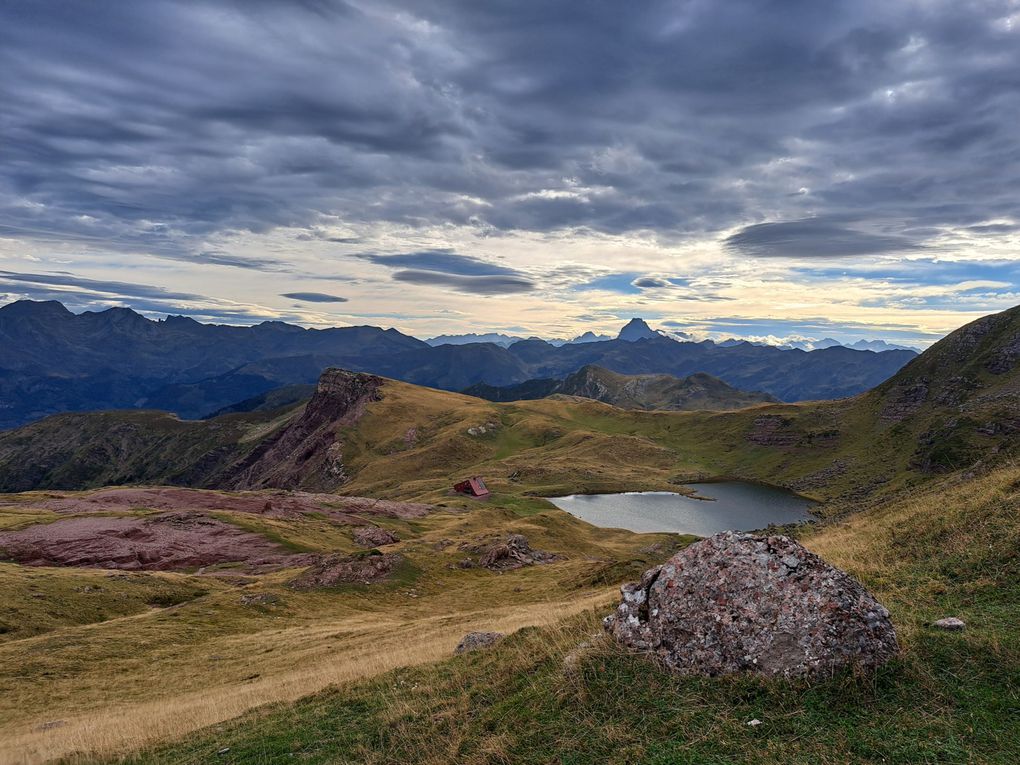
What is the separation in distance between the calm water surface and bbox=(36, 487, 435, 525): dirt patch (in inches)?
2504

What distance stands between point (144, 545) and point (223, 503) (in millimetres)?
29320

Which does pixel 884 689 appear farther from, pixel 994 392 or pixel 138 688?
pixel 994 392

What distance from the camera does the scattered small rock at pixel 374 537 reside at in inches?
3342

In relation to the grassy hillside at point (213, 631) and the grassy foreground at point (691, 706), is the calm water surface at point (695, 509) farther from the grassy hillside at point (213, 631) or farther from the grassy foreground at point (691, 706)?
the grassy foreground at point (691, 706)

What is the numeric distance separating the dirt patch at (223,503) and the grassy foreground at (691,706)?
275 feet

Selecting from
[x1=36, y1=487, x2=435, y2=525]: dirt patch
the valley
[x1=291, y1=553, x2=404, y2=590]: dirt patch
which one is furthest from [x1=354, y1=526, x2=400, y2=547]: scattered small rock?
[x1=291, y1=553, x2=404, y2=590]: dirt patch

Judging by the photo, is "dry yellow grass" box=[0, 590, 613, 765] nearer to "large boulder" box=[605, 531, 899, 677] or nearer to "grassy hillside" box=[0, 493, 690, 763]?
"grassy hillside" box=[0, 493, 690, 763]

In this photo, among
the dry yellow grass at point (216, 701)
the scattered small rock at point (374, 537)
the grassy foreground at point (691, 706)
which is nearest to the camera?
the grassy foreground at point (691, 706)

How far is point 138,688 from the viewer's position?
2967 cm

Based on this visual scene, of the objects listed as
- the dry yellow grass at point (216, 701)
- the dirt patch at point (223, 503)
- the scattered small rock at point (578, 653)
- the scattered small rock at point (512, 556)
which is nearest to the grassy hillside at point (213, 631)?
the dry yellow grass at point (216, 701)

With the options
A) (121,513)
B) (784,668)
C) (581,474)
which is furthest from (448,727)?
(581,474)

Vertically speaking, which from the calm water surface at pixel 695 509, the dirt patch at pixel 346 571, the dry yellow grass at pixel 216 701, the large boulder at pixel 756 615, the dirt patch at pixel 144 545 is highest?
the large boulder at pixel 756 615

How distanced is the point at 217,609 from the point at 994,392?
809 feet

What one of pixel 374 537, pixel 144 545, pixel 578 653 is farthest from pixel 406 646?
pixel 374 537
